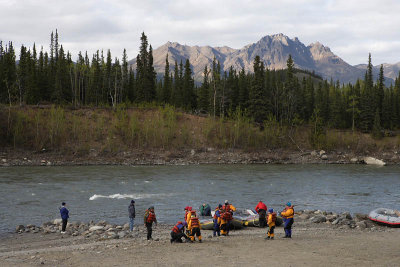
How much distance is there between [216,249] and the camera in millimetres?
16281

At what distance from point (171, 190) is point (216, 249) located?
72.4ft

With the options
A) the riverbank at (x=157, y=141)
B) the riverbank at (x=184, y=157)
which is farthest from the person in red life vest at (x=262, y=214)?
the riverbank at (x=157, y=141)

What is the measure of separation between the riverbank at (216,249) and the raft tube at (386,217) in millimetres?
1516

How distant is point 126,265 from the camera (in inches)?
548

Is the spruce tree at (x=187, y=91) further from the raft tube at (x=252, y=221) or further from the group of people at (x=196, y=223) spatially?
the group of people at (x=196, y=223)

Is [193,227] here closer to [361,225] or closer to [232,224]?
[232,224]

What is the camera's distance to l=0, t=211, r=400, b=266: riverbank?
563 inches

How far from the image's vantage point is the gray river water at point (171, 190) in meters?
28.3

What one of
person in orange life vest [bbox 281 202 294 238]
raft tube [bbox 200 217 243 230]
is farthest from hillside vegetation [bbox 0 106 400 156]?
person in orange life vest [bbox 281 202 294 238]

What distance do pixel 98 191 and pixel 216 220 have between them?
2040 centimetres

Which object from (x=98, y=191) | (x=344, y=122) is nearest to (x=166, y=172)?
(x=98, y=191)

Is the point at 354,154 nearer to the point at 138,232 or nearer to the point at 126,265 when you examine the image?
the point at 138,232

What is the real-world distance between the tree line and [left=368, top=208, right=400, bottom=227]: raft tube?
191 ft

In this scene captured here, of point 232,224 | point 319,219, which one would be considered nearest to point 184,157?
point 319,219
